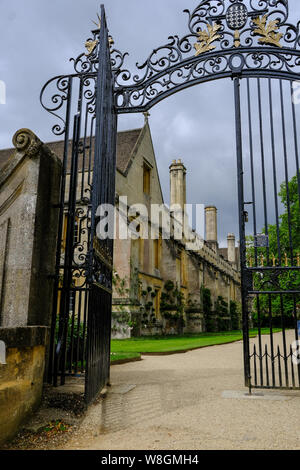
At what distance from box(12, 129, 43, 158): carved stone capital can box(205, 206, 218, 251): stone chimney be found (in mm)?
35026

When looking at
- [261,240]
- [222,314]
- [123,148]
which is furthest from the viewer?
[222,314]

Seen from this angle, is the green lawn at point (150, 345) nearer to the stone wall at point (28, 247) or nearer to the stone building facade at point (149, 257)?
the stone building facade at point (149, 257)

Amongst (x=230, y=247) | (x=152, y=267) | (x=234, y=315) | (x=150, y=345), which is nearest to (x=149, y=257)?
(x=152, y=267)

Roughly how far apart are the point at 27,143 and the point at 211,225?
36.1m

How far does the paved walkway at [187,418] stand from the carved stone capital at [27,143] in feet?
7.75

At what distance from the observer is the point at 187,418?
331 centimetres

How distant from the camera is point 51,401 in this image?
10.9 feet

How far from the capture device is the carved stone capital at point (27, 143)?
3.52m

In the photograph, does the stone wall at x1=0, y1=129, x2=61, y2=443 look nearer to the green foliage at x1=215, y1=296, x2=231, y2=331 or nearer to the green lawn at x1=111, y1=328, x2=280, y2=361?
the green lawn at x1=111, y1=328, x2=280, y2=361

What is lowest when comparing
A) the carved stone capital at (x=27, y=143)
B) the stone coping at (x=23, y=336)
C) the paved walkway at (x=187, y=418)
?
the paved walkway at (x=187, y=418)

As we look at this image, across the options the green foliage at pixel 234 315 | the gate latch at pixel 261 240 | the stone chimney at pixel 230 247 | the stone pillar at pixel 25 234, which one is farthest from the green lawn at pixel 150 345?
the stone chimney at pixel 230 247

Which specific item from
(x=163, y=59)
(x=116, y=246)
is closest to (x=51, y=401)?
(x=163, y=59)

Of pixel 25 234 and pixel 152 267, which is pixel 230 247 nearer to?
pixel 152 267
